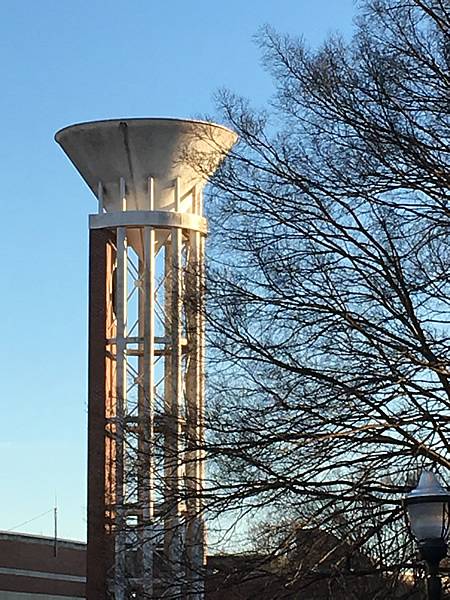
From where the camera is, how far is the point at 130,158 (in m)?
39.1

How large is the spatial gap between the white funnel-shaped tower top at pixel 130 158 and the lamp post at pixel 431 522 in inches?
990

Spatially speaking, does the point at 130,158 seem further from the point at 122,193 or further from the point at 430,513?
the point at 430,513

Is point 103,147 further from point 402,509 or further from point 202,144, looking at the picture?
point 402,509

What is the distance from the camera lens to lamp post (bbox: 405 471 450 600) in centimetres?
1244

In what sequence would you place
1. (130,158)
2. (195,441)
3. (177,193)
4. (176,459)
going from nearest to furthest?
(195,441) < (176,459) < (130,158) < (177,193)

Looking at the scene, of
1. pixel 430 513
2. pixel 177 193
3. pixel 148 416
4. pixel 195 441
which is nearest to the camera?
pixel 430 513

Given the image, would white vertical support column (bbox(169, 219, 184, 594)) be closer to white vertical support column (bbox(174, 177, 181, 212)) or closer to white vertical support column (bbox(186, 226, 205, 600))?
white vertical support column (bbox(186, 226, 205, 600))

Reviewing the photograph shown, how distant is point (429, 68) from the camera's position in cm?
Answer: 1605

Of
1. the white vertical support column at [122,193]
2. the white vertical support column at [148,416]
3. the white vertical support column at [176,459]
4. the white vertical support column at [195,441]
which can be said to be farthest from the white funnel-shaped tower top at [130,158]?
the white vertical support column at [195,441]

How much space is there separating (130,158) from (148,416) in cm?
1967

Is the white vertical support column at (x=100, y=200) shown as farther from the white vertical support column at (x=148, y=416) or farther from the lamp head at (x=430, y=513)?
the lamp head at (x=430, y=513)

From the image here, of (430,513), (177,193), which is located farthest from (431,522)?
(177,193)

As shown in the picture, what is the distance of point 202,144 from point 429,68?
6.10 metres

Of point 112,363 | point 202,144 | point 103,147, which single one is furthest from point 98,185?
point 202,144
